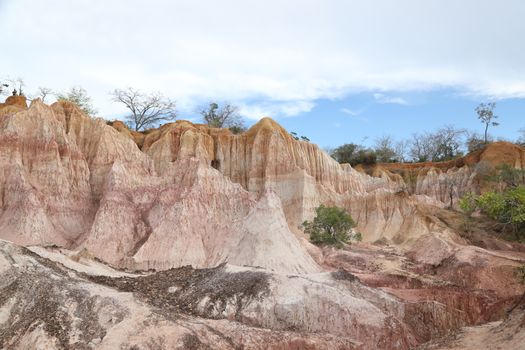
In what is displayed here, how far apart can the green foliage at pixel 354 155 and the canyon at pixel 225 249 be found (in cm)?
251

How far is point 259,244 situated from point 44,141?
1797 cm

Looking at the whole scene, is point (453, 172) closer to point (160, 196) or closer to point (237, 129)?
point (237, 129)

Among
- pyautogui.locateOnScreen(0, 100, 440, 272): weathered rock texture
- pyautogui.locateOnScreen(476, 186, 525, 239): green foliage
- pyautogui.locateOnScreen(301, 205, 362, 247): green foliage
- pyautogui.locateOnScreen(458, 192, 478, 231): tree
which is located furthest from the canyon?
pyautogui.locateOnScreen(458, 192, 478, 231): tree

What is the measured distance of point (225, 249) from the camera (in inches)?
1100

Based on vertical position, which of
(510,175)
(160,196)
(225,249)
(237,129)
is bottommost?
(225,249)

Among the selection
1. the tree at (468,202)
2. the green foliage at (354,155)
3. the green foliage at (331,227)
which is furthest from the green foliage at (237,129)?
the tree at (468,202)

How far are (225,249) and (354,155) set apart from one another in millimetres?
37360

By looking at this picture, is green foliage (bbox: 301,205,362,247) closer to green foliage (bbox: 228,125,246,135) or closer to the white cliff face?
the white cliff face

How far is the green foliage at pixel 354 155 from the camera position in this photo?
61.8 metres

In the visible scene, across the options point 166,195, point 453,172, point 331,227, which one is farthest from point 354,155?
point 166,195

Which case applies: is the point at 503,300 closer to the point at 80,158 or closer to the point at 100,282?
the point at 100,282

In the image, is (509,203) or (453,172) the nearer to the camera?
(509,203)

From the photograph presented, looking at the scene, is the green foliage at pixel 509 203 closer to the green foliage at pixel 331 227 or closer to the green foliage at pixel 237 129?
the green foliage at pixel 331 227

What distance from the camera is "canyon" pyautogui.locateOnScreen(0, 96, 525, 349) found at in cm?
1330
